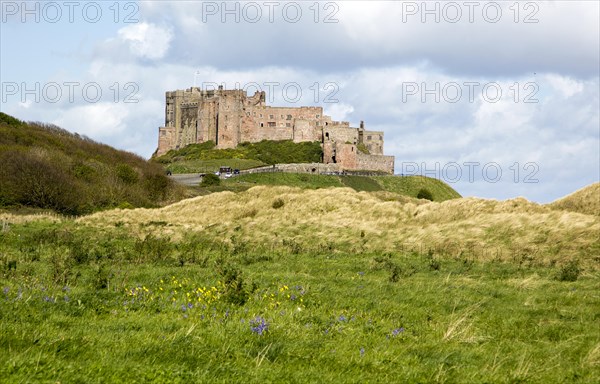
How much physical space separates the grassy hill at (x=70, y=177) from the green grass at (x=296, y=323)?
30.1 meters

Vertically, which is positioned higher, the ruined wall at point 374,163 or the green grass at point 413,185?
the ruined wall at point 374,163

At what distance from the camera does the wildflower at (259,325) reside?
10206 millimetres

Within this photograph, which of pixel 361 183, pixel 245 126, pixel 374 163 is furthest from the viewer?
pixel 245 126

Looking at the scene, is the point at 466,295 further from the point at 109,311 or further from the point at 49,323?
the point at 49,323

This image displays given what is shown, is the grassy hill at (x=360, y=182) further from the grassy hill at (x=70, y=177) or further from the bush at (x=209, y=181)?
the grassy hill at (x=70, y=177)

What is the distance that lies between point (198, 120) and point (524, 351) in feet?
400

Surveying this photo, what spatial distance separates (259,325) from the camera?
1046cm

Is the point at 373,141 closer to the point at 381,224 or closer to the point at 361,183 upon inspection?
the point at 361,183

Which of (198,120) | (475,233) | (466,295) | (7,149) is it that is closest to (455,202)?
(475,233)

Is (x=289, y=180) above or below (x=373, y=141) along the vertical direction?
below

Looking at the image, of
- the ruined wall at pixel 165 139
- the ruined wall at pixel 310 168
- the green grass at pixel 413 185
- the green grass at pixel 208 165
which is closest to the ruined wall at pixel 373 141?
the green grass at pixel 413 185

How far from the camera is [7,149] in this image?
5594 centimetres

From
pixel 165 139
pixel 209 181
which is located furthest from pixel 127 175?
pixel 165 139

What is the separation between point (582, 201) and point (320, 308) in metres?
24.4
